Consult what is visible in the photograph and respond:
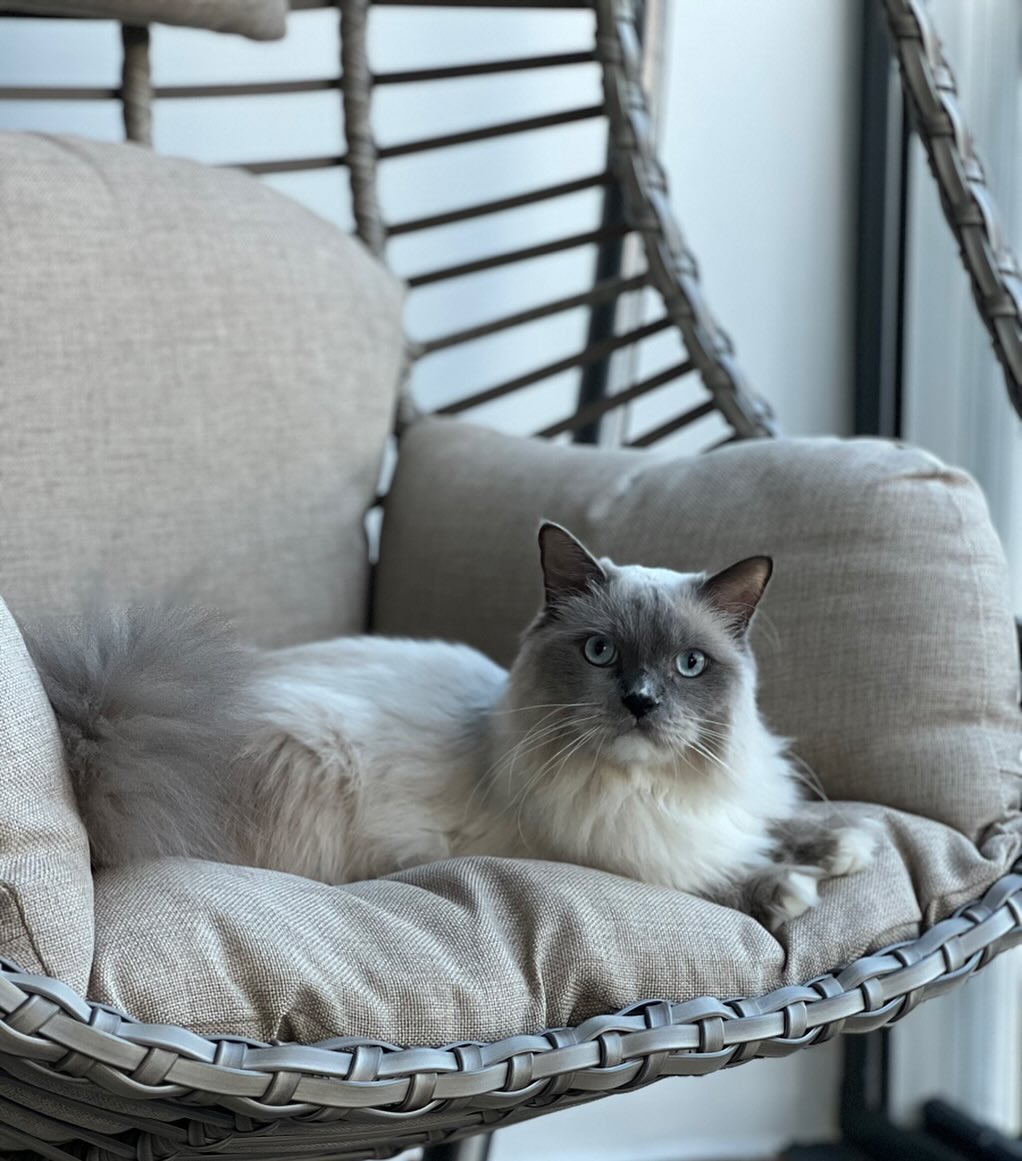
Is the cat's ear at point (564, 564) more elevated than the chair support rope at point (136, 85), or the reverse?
the chair support rope at point (136, 85)

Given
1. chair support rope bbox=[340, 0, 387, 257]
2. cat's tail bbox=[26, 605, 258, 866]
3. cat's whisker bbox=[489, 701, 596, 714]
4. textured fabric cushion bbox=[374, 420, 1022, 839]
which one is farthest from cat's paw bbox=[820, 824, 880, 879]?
chair support rope bbox=[340, 0, 387, 257]

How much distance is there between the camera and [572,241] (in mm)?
1591

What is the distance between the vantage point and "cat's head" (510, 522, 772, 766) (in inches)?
35.0

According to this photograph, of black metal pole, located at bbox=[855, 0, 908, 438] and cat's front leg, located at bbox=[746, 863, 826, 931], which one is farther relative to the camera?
black metal pole, located at bbox=[855, 0, 908, 438]

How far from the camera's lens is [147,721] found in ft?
2.79

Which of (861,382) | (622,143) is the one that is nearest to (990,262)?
(622,143)

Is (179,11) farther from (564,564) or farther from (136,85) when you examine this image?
(564,564)

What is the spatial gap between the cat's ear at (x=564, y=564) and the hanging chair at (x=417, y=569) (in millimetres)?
212

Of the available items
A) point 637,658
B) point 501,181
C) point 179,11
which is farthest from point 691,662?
point 501,181

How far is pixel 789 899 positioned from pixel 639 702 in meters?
0.17

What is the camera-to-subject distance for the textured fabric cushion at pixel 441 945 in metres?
0.74

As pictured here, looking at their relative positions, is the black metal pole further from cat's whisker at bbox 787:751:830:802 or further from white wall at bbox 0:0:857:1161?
cat's whisker at bbox 787:751:830:802

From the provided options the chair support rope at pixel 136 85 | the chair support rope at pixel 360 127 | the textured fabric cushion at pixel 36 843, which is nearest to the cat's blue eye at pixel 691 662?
the textured fabric cushion at pixel 36 843

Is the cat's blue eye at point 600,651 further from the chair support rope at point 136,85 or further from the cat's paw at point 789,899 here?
the chair support rope at point 136,85
